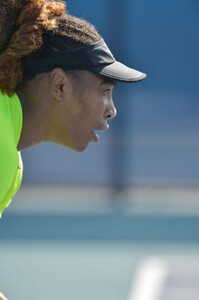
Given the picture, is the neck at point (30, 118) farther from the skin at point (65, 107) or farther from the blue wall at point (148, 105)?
the blue wall at point (148, 105)

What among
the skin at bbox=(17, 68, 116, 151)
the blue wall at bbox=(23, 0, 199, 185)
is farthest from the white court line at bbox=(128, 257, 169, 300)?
the skin at bbox=(17, 68, 116, 151)

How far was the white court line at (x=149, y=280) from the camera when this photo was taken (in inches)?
248

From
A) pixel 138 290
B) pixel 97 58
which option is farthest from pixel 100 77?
pixel 138 290

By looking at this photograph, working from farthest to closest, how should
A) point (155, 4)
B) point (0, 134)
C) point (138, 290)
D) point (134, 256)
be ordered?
point (155, 4)
point (134, 256)
point (138, 290)
point (0, 134)

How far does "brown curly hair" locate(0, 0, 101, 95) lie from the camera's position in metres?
3.35

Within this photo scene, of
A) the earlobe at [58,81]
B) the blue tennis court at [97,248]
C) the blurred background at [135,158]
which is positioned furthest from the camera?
the blurred background at [135,158]

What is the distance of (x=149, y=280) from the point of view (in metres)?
6.64

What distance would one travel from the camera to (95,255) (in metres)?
7.35

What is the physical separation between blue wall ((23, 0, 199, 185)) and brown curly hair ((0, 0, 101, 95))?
5000mm

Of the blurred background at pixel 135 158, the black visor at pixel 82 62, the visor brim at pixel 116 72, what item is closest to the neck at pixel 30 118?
the black visor at pixel 82 62

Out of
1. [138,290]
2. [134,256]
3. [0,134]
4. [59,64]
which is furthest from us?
[134,256]

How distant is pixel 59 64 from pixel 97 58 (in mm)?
120

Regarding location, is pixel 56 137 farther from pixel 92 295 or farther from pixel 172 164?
pixel 172 164

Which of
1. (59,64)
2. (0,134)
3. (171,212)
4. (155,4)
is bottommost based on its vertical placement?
(0,134)
